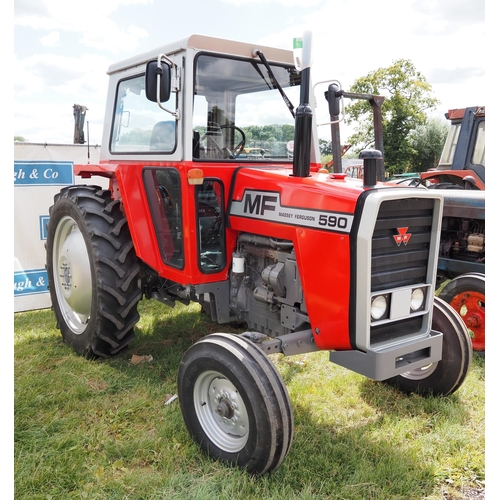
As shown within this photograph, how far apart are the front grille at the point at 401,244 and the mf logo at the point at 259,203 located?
2.33 feet

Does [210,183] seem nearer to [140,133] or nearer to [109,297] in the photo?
[140,133]

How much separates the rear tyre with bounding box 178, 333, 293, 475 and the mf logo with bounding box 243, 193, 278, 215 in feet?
2.88

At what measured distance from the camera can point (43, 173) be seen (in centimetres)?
600

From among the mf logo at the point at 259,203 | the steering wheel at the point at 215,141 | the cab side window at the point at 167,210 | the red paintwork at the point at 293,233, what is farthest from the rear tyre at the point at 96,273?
the mf logo at the point at 259,203

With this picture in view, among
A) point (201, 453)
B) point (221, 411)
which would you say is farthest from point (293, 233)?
point (201, 453)

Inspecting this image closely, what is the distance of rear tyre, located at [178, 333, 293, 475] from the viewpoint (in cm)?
252

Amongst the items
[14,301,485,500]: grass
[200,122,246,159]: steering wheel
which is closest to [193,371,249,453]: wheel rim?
[14,301,485,500]: grass

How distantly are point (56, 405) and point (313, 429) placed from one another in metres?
1.75

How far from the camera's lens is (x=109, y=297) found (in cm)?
381

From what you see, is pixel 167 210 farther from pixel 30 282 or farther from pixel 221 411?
pixel 30 282

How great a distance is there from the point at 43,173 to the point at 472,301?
16.3 ft

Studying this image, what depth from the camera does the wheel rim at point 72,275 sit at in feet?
13.5

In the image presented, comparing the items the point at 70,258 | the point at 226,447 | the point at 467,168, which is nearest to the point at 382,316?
the point at 226,447

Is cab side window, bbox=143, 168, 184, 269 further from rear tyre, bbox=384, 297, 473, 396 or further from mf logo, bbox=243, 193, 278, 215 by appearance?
rear tyre, bbox=384, 297, 473, 396
